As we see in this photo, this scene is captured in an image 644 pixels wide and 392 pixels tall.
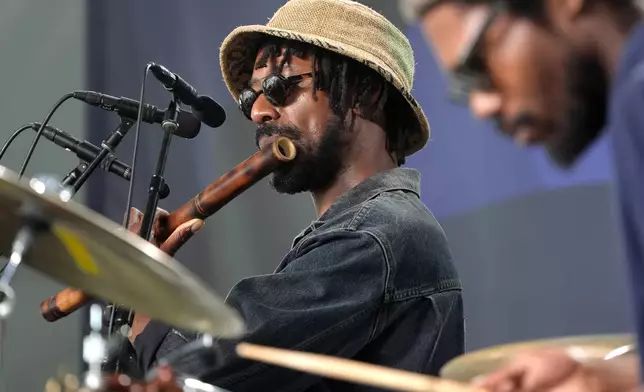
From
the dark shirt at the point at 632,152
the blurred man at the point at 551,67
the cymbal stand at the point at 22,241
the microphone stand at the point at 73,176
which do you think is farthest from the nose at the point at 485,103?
the microphone stand at the point at 73,176

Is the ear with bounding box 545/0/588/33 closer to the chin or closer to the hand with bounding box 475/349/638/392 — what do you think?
the chin

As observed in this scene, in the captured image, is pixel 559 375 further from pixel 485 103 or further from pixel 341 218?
pixel 341 218

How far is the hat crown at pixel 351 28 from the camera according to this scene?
6.05 ft

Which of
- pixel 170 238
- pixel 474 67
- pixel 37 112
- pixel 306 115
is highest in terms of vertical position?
pixel 37 112

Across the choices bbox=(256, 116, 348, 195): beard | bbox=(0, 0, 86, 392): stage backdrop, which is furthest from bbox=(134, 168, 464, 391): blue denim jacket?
bbox=(0, 0, 86, 392): stage backdrop

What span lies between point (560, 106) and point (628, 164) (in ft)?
0.30

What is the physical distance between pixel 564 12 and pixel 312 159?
3.85 feet

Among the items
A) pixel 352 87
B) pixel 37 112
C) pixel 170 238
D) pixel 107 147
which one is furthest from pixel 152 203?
pixel 37 112

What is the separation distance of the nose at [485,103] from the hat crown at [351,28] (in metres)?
1.11

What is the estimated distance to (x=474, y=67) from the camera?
71cm

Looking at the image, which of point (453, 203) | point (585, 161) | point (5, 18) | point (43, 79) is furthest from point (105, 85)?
point (585, 161)

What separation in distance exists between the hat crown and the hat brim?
10 mm

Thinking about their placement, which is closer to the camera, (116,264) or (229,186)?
(116,264)

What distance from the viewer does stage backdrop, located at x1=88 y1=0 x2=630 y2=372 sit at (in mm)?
2004
